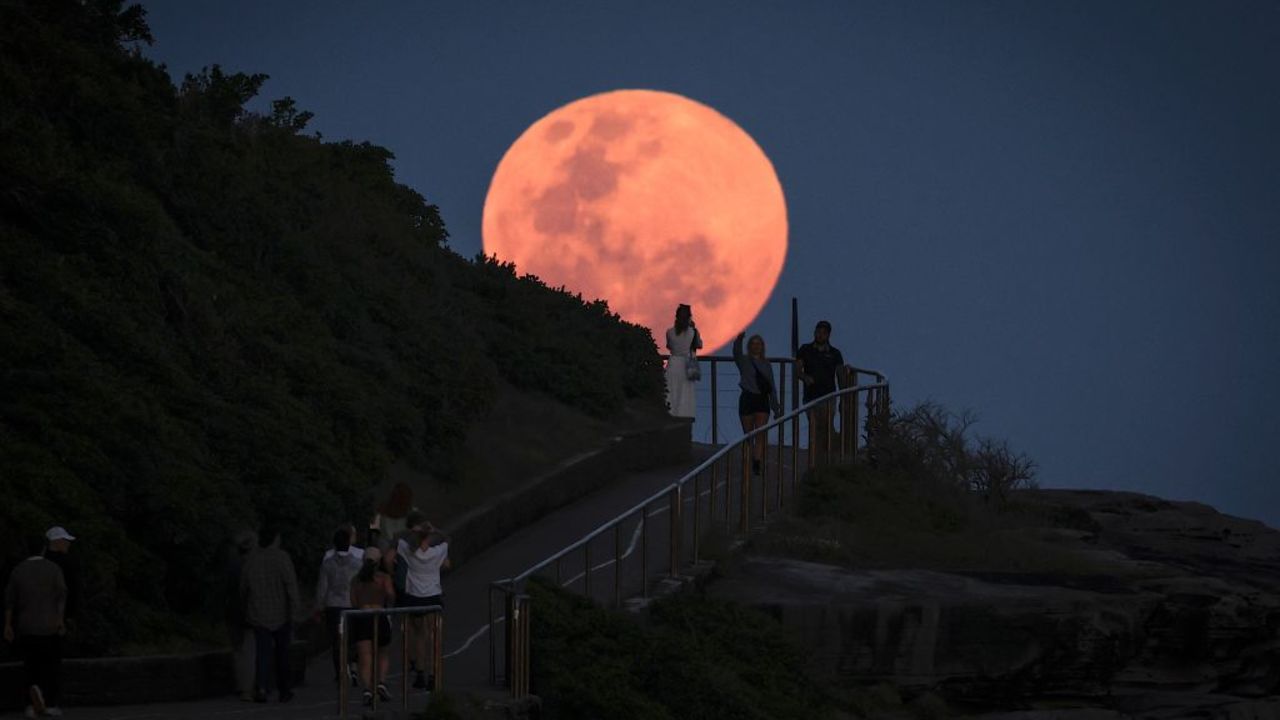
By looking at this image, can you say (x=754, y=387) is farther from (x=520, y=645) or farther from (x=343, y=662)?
(x=343, y=662)

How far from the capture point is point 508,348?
114 ft

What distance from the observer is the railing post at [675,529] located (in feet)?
69.9

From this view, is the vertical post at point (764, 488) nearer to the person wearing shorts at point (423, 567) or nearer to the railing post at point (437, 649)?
the person wearing shorts at point (423, 567)

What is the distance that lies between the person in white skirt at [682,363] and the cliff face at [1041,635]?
38.9 feet

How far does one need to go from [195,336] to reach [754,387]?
7.67m

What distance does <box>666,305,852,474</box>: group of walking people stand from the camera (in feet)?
91.9

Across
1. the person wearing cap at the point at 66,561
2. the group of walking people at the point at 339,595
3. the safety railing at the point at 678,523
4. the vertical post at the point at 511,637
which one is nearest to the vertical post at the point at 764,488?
the safety railing at the point at 678,523

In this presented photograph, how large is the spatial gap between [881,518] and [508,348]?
9.45m

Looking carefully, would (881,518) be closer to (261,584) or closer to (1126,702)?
(1126,702)

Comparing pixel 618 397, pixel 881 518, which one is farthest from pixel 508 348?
pixel 881 518

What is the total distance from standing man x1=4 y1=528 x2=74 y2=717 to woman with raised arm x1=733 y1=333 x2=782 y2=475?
12835mm

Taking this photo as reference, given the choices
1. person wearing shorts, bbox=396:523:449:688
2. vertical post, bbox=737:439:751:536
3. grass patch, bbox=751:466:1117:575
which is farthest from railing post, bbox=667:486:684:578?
person wearing shorts, bbox=396:523:449:688

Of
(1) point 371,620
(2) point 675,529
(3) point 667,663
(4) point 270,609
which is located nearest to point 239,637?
(4) point 270,609

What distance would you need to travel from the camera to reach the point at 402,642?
55.4 feet
